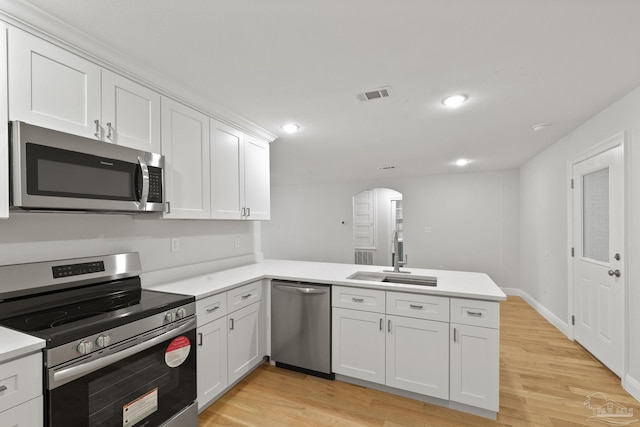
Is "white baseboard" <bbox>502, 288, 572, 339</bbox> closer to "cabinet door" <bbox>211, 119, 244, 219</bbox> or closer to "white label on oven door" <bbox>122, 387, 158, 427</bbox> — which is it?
"cabinet door" <bbox>211, 119, 244, 219</bbox>

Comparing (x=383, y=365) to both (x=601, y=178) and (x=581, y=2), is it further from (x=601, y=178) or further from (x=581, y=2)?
(x=601, y=178)

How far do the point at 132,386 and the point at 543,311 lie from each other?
4955mm

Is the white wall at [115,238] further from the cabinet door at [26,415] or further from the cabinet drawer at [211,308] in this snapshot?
the cabinet door at [26,415]

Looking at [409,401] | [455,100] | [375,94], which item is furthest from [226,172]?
[409,401]

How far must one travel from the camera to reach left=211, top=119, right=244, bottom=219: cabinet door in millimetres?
2529

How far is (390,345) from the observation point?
7.50 feet

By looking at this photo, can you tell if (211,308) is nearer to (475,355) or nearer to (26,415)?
(26,415)

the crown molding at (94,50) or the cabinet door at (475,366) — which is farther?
the cabinet door at (475,366)

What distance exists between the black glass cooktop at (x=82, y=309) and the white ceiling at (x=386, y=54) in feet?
4.72

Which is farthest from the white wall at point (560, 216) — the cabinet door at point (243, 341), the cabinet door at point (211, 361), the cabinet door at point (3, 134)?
the cabinet door at point (3, 134)

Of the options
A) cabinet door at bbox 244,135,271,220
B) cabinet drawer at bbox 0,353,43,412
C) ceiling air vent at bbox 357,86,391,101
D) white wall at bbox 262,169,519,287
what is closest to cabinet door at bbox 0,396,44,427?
cabinet drawer at bbox 0,353,43,412

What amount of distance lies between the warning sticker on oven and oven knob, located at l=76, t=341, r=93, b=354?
448 mm

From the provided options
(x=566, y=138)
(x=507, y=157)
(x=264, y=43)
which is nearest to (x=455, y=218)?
(x=507, y=157)

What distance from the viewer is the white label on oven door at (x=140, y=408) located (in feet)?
4.80
